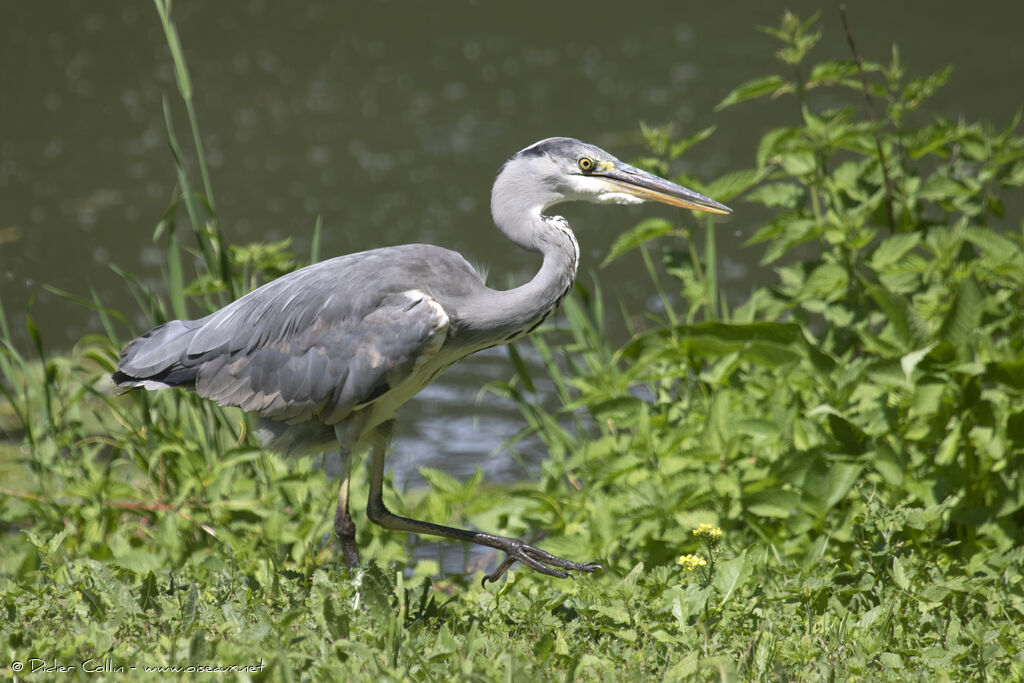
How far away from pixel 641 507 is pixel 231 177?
262 inches

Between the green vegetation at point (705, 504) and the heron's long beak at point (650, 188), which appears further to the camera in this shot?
the heron's long beak at point (650, 188)

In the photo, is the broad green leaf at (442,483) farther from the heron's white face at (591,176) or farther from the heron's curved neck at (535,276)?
the heron's white face at (591,176)

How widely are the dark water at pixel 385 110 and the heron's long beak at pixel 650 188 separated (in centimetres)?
261

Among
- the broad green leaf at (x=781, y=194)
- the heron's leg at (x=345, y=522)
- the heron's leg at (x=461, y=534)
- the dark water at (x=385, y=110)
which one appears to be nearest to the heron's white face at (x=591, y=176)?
the broad green leaf at (x=781, y=194)

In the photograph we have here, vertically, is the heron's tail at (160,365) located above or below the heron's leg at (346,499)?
above

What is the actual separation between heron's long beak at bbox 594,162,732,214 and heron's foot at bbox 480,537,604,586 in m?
1.36

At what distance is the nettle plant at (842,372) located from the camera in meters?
3.98

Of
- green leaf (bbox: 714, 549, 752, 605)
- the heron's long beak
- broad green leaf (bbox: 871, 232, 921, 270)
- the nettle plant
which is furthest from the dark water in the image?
green leaf (bbox: 714, 549, 752, 605)

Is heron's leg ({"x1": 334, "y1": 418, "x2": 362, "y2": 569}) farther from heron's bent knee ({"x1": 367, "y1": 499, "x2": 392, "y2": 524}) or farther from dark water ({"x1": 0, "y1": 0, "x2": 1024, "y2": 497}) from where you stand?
dark water ({"x1": 0, "y1": 0, "x2": 1024, "y2": 497})

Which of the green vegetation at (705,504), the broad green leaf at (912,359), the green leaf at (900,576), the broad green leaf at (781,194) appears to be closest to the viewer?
the green vegetation at (705,504)

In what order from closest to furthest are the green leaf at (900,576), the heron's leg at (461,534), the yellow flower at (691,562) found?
1. the green leaf at (900,576)
2. the yellow flower at (691,562)
3. the heron's leg at (461,534)

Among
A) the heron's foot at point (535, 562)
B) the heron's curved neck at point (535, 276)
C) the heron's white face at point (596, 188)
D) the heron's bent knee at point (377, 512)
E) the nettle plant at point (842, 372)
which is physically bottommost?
the heron's foot at point (535, 562)

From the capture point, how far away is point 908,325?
4090 mm

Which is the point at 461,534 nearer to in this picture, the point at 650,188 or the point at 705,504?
the point at 705,504
